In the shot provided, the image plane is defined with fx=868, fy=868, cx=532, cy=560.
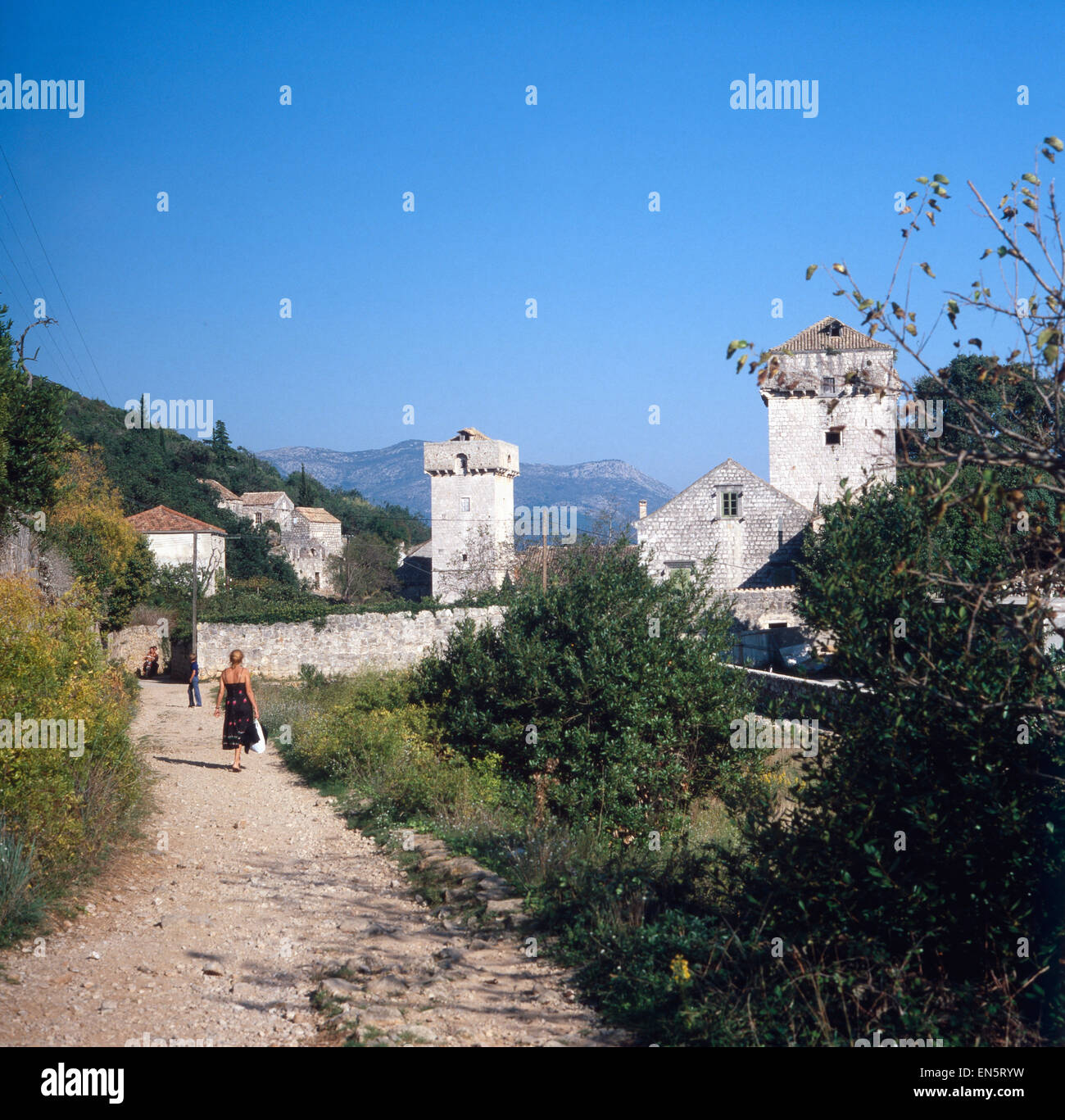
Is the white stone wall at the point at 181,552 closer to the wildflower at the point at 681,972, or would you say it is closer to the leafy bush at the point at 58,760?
the leafy bush at the point at 58,760

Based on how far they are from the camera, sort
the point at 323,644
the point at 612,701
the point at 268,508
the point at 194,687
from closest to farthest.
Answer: the point at 612,701 → the point at 194,687 → the point at 323,644 → the point at 268,508

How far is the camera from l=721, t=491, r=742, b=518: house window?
1484 inches

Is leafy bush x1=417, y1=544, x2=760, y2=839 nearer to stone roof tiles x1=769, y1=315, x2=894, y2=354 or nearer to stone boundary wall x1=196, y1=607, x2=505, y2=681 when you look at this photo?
stone boundary wall x1=196, y1=607, x2=505, y2=681

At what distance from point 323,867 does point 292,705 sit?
10.3 m

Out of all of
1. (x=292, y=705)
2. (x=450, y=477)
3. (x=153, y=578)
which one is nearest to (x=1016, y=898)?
(x=292, y=705)

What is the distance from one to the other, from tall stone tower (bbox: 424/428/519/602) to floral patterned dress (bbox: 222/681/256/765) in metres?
38.2

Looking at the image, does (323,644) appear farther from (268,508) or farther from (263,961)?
(268,508)

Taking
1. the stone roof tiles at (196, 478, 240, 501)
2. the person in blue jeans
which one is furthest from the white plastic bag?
the stone roof tiles at (196, 478, 240, 501)

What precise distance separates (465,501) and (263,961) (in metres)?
47.2

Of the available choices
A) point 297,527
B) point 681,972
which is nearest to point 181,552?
point 297,527

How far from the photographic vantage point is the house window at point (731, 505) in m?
37.7

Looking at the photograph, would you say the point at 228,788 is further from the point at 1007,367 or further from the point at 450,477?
the point at 450,477

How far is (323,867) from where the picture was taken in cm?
806

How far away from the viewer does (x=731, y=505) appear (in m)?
37.8
